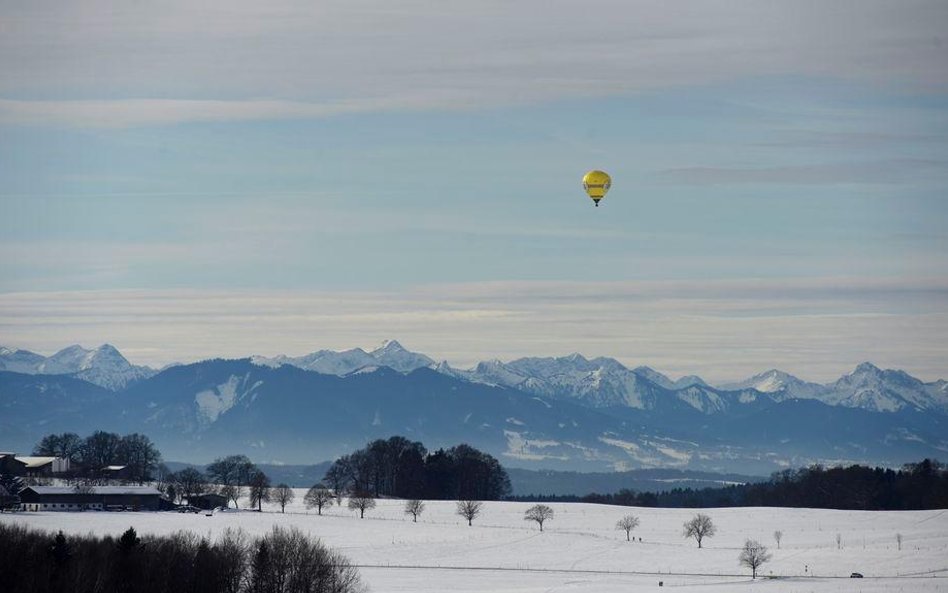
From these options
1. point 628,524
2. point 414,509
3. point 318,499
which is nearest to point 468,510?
point 414,509

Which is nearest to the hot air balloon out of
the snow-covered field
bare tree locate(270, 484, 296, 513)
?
the snow-covered field

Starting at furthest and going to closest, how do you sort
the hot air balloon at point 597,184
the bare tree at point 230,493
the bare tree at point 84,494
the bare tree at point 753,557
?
1. the bare tree at point 230,493
2. the bare tree at point 84,494
3. the hot air balloon at point 597,184
4. the bare tree at point 753,557

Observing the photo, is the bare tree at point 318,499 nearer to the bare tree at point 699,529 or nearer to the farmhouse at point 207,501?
the farmhouse at point 207,501

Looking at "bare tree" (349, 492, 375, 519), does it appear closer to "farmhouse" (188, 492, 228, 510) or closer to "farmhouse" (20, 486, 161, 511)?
"farmhouse" (188, 492, 228, 510)

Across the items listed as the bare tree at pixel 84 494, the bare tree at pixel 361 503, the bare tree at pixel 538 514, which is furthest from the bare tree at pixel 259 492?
the bare tree at pixel 538 514

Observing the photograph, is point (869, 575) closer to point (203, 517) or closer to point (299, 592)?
point (299, 592)
